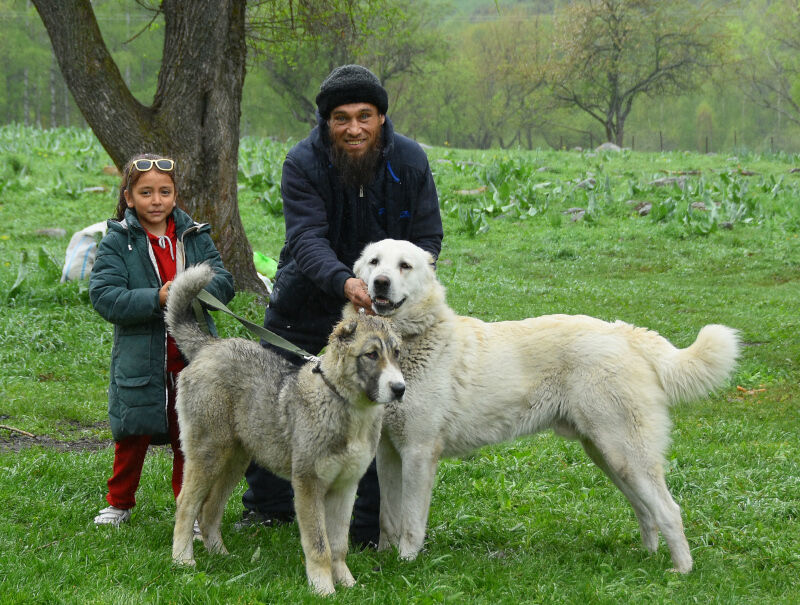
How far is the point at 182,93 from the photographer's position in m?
9.12

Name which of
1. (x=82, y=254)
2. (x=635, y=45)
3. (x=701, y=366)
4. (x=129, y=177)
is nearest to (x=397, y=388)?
(x=701, y=366)

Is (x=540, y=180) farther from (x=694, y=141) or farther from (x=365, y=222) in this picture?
(x=694, y=141)

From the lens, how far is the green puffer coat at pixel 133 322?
4.43 metres

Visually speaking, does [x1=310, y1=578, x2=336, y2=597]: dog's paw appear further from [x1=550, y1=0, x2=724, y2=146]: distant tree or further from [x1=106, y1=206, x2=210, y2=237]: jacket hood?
[x1=550, y1=0, x2=724, y2=146]: distant tree

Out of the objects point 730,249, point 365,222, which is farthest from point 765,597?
point 730,249

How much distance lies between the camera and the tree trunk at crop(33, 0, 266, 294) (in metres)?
8.76

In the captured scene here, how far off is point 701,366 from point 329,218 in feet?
7.75

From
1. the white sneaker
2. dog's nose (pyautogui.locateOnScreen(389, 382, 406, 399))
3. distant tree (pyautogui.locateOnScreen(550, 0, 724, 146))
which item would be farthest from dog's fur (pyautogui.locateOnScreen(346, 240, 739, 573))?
distant tree (pyautogui.locateOnScreen(550, 0, 724, 146))

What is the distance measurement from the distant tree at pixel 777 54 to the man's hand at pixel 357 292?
2169 inches

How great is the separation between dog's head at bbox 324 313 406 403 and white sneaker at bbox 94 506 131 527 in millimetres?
1887

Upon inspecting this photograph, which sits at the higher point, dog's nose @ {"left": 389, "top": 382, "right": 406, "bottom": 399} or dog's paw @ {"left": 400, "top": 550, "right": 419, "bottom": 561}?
dog's nose @ {"left": 389, "top": 382, "right": 406, "bottom": 399}

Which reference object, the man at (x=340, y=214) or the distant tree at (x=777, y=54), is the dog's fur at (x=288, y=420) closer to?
the man at (x=340, y=214)

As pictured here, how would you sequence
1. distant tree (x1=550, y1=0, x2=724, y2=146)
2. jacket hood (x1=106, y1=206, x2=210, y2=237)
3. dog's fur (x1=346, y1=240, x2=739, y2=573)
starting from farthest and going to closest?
distant tree (x1=550, y1=0, x2=724, y2=146) < jacket hood (x1=106, y1=206, x2=210, y2=237) < dog's fur (x1=346, y1=240, x2=739, y2=573)

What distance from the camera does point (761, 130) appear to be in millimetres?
80938
